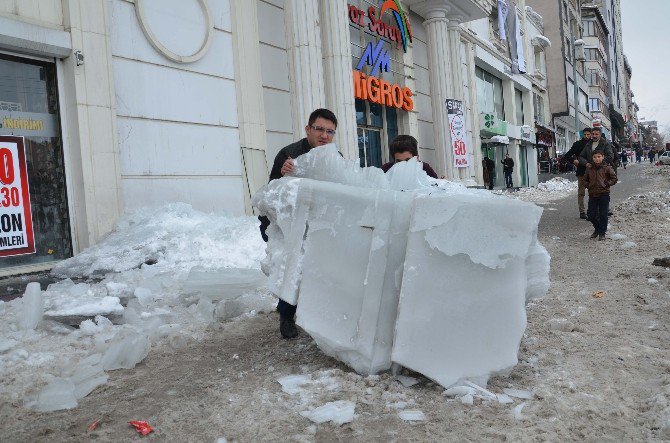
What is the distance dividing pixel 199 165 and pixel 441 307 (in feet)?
21.4

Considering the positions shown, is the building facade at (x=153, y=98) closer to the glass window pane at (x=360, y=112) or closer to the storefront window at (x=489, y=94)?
the glass window pane at (x=360, y=112)

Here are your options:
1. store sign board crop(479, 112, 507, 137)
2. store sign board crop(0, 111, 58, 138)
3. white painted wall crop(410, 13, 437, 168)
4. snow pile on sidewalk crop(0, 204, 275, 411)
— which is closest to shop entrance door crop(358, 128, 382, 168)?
white painted wall crop(410, 13, 437, 168)

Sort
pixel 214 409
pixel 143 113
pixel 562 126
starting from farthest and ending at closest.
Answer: pixel 562 126
pixel 143 113
pixel 214 409

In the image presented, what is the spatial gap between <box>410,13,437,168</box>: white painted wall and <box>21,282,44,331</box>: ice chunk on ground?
1398 centimetres

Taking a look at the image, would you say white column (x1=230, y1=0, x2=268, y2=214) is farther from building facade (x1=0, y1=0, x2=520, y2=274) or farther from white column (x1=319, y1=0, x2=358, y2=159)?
white column (x1=319, y1=0, x2=358, y2=159)

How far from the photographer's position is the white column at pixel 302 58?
10141 mm

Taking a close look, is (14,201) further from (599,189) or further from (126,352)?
(599,189)

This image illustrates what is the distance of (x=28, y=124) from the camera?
6.50 meters

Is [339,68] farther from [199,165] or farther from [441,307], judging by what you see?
[441,307]

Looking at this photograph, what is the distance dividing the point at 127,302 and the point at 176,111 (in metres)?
4.30

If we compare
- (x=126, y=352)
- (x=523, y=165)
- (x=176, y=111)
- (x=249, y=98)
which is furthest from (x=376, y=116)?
(x=523, y=165)

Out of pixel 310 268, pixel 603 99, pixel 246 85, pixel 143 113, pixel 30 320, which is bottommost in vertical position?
pixel 30 320

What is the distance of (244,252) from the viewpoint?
6375mm

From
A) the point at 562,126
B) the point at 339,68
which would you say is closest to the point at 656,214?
the point at 339,68
